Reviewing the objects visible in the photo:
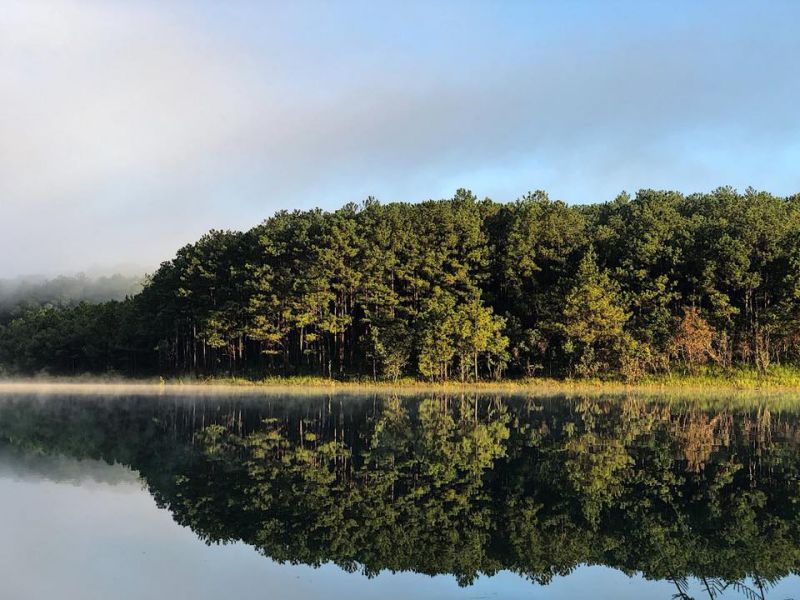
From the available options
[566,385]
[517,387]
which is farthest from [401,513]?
[566,385]

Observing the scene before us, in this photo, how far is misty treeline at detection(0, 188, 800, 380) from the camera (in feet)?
144

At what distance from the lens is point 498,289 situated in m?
53.2

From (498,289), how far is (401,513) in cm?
4442

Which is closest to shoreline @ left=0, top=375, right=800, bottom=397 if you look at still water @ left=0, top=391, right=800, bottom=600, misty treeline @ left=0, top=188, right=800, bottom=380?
misty treeline @ left=0, top=188, right=800, bottom=380

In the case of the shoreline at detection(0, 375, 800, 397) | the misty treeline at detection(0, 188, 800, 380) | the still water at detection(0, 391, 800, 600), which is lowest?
the shoreline at detection(0, 375, 800, 397)

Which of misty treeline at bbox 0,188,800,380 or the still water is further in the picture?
misty treeline at bbox 0,188,800,380

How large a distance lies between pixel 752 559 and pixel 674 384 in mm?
36673

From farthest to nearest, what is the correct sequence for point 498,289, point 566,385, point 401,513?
point 498,289 < point 566,385 < point 401,513

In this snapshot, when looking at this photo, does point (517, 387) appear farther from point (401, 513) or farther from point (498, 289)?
point (401, 513)

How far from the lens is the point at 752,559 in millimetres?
7684

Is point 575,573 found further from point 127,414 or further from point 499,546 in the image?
point 127,414

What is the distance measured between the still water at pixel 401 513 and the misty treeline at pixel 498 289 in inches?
982

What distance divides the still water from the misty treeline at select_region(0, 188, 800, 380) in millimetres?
24946

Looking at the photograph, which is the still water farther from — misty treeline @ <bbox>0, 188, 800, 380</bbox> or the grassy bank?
misty treeline @ <bbox>0, 188, 800, 380</bbox>
